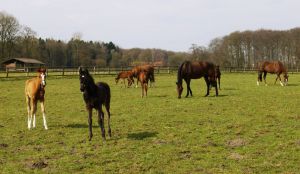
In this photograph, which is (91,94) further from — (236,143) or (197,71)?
(197,71)

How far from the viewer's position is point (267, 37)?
7575 cm

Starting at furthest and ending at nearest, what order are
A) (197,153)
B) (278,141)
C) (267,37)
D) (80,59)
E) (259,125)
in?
(80,59) → (267,37) → (259,125) → (278,141) → (197,153)

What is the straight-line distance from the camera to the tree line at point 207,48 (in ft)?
219

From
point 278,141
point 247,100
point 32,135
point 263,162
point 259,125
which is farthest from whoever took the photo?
point 247,100

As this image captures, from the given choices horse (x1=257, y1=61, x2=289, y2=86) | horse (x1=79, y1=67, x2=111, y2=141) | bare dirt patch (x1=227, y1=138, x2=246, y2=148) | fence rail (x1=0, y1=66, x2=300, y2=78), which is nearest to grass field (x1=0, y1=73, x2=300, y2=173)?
bare dirt patch (x1=227, y1=138, x2=246, y2=148)

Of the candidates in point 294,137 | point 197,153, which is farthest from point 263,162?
point 294,137

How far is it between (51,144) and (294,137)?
19.7 feet

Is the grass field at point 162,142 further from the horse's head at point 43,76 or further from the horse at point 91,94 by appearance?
the horse's head at point 43,76

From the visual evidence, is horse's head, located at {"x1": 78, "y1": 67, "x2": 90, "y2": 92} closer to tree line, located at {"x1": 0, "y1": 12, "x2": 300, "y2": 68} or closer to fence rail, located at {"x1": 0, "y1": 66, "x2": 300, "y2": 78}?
fence rail, located at {"x1": 0, "y1": 66, "x2": 300, "y2": 78}

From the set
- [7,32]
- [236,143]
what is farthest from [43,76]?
[7,32]

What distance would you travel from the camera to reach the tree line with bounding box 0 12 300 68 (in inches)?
2625

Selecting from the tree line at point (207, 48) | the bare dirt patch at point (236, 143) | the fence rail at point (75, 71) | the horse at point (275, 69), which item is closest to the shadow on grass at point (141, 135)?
the bare dirt patch at point (236, 143)

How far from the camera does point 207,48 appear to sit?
80.6 meters

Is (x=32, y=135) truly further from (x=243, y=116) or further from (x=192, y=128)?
(x=243, y=116)
